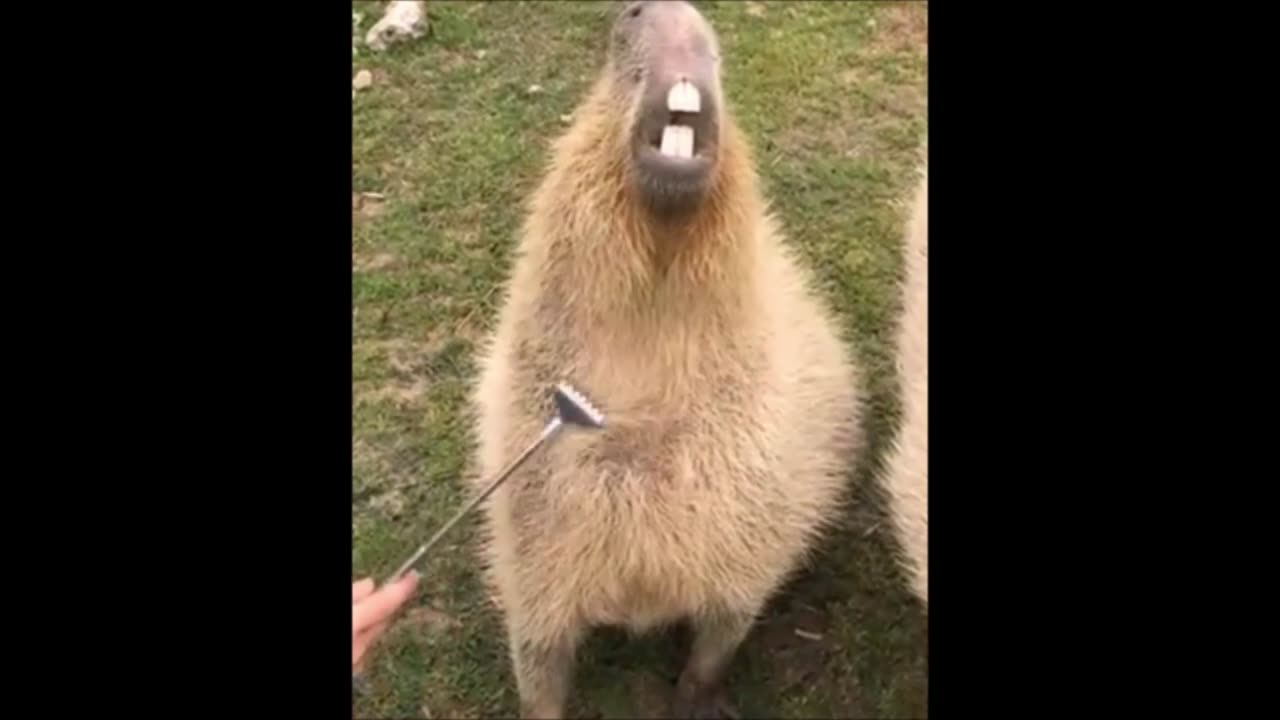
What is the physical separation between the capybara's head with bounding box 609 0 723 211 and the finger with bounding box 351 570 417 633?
30.6 inches

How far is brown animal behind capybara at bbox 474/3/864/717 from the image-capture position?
209 cm

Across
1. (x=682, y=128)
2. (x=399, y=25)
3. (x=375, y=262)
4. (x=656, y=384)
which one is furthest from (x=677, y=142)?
(x=399, y=25)

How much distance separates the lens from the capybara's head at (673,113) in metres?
2.01

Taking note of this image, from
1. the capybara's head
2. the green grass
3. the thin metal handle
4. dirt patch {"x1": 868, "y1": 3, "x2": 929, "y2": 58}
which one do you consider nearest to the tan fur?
the green grass

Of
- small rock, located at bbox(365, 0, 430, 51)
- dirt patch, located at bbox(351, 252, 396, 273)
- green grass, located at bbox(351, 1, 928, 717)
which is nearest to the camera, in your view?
green grass, located at bbox(351, 1, 928, 717)

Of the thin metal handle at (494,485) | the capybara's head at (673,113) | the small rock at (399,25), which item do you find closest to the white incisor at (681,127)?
the capybara's head at (673,113)

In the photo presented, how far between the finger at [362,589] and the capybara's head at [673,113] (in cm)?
79

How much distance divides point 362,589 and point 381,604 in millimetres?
79

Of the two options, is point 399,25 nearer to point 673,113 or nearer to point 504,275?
point 504,275

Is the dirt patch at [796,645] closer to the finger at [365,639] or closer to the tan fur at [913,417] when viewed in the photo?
the tan fur at [913,417]

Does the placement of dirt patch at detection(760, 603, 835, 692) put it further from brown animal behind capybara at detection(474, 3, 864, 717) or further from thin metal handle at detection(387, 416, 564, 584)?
thin metal handle at detection(387, 416, 564, 584)
